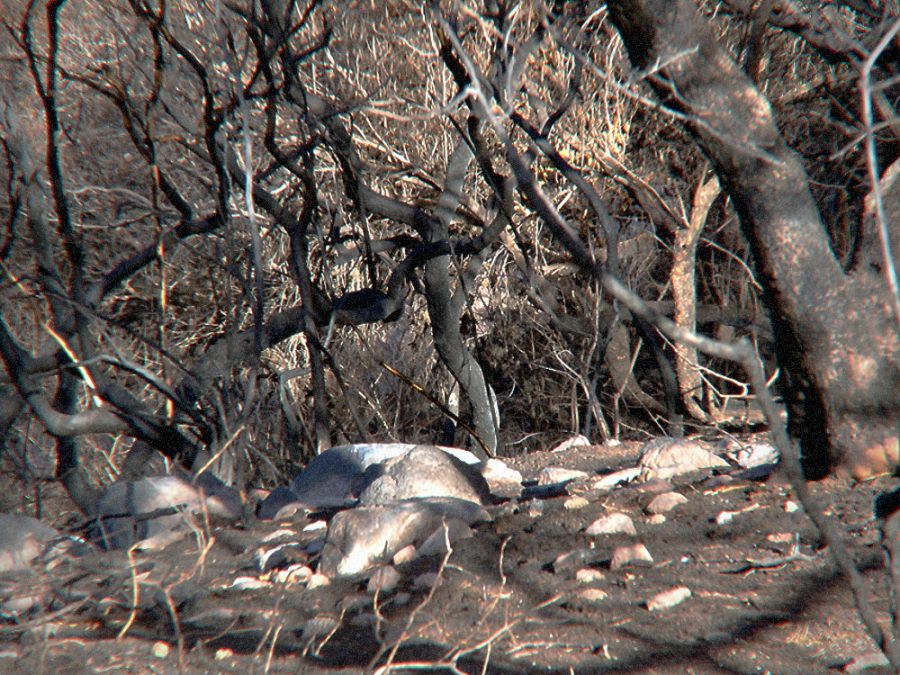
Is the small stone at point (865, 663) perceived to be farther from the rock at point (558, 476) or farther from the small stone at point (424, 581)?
the rock at point (558, 476)

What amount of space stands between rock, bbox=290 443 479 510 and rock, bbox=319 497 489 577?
2.66 feet

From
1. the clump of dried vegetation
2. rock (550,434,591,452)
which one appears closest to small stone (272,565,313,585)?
rock (550,434,591,452)

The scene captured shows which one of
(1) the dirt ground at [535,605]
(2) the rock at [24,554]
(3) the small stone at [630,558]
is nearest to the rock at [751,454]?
(1) the dirt ground at [535,605]

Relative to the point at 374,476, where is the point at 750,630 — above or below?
below

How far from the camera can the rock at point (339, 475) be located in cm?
383

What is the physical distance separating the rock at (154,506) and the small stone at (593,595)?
1.80 metres

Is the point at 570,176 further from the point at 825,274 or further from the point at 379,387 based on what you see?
the point at 379,387

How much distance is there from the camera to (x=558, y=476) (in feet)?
12.6

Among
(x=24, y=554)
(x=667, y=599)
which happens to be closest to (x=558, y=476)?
(x=667, y=599)

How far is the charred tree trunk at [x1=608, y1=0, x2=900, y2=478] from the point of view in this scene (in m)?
2.60

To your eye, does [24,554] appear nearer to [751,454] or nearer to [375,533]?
[375,533]

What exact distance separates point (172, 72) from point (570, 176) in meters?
2.74

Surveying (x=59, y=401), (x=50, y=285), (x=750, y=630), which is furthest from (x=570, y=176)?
(x=59, y=401)

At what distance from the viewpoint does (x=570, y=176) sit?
3.35m
